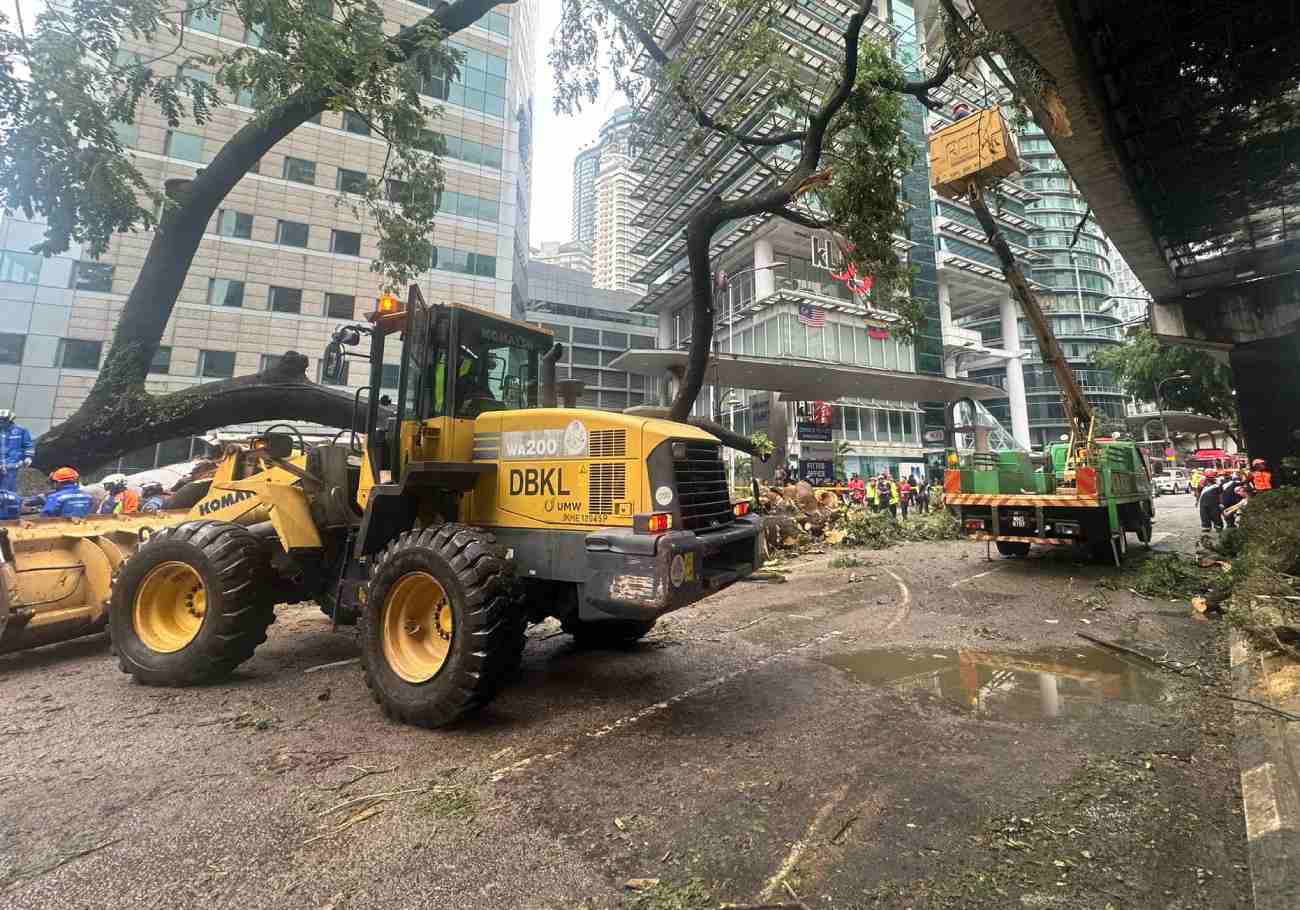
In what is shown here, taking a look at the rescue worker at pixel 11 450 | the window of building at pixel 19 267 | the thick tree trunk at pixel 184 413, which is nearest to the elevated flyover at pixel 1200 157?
the thick tree trunk at pixel 184 413

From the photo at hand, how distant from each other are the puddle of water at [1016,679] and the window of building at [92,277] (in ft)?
114

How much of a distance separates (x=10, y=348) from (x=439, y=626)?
33120 millimetres

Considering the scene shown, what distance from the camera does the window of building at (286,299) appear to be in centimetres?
2841

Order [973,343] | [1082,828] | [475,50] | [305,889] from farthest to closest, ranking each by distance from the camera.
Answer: [973,343] → [475,50] → [1082,828] → [305,889]

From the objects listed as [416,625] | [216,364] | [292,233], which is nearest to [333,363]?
[416,625]

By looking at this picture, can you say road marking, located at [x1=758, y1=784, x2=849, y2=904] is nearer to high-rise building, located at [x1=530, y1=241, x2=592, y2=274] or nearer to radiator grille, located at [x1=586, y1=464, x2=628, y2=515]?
radiator grille, located at [x1=586, y1=464, x2=628, y2=515]

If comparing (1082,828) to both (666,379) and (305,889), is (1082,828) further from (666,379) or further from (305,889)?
(666,379)

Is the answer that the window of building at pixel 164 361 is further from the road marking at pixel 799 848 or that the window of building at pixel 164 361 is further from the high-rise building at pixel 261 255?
the road marking at pixel 799 848

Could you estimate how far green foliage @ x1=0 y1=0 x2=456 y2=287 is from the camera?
7.04 m

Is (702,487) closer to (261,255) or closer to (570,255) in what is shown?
(261,255)

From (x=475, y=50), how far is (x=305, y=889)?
140 feet

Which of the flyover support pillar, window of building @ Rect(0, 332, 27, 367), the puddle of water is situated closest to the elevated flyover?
the puddle of water

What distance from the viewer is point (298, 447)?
6.00 metres

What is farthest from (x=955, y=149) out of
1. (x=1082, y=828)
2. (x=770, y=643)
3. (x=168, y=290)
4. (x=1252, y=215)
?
Result: (x=168, y=290)
